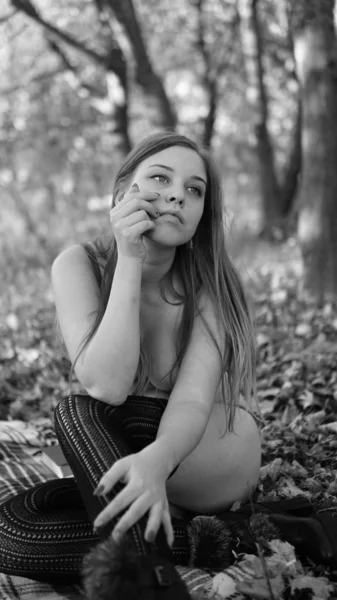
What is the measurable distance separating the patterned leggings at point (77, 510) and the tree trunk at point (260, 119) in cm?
768

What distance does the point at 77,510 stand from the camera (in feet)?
8.28

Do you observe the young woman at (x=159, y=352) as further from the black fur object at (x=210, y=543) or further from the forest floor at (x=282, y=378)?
the forest floor at (x=282, y=378)

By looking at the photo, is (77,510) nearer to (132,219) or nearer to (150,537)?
(150,537)

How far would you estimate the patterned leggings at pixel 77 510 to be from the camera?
6.77 ft

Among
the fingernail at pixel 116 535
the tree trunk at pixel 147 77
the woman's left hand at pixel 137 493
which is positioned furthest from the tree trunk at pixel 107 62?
the fingernail at pixel 116 535

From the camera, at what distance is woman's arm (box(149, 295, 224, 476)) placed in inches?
79.7

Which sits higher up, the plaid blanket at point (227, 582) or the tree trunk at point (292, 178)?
the tree trunk at point (292, 178)

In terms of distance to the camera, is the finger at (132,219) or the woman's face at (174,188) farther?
the woman's face at (174,188)

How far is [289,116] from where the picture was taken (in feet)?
53.5

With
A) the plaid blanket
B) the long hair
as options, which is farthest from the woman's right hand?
the plaid blanket

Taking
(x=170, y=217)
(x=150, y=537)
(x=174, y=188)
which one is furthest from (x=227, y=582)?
(x=174, y=188)

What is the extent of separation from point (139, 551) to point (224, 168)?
22.2 metres

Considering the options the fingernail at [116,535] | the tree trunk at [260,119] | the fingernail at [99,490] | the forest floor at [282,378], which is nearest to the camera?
the fingernail at [116,535]

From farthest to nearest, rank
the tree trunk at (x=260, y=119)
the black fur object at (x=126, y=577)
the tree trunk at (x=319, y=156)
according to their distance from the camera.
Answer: the tree trunk at (x=260, y=119) → the tree trunk at (x=319, y=156) → the black fur object at (x=126, y=577)
